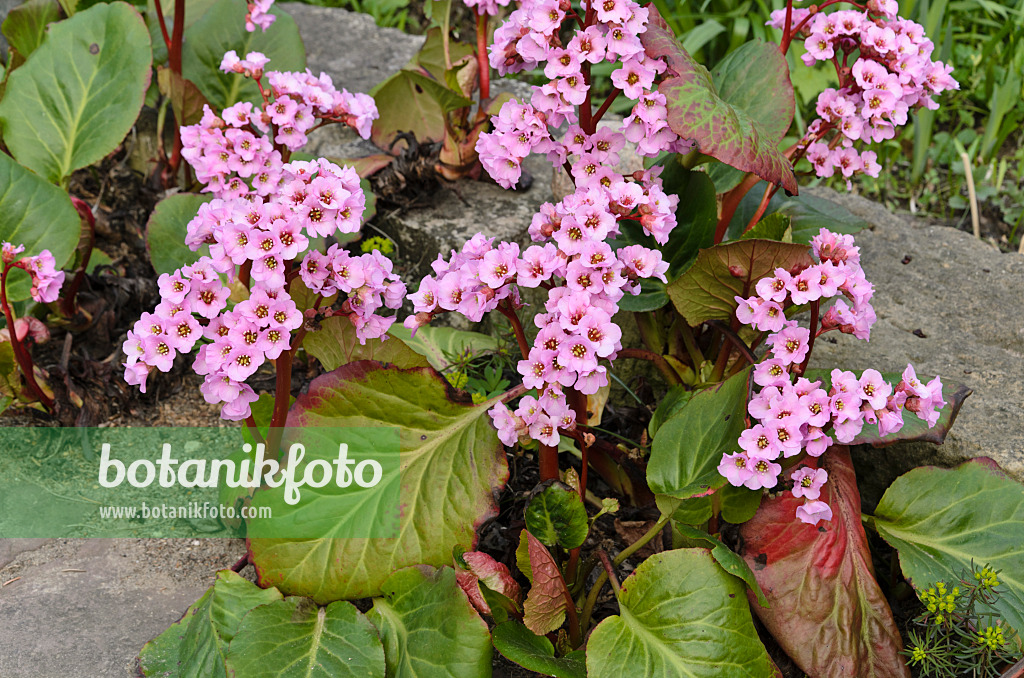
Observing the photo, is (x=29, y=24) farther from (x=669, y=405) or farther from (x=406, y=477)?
(x=669, y=405)

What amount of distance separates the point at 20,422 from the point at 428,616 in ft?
4.42

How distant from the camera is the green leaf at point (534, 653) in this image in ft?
4.67

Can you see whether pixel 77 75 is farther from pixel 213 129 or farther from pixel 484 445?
pixel 484 445

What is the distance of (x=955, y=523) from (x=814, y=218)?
80 cm

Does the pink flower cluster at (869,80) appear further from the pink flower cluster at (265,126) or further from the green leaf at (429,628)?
the green leaf at (429,628)

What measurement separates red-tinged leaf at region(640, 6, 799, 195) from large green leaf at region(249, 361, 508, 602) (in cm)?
66

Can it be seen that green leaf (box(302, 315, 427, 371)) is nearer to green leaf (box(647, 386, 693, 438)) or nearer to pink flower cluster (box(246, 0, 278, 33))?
green leaf (box(647, 386, 693, 438))

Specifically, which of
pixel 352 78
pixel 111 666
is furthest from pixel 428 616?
pixel 352 78

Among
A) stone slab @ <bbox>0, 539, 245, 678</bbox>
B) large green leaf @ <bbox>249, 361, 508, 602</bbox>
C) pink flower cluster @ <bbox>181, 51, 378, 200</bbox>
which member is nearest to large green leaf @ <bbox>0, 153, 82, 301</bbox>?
pink flower cluster @ <bbox>181, 51, 378, 200</bbox>

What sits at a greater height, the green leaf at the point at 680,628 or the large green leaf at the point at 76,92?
the large green leaf at the point at 76,92

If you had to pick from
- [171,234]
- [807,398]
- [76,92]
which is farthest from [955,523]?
[76,92]

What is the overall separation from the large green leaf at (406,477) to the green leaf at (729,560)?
0.37 metres

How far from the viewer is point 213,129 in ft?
6.66

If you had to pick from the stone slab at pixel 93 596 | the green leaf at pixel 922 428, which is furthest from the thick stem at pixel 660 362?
the stone slab at pixel 93 596
